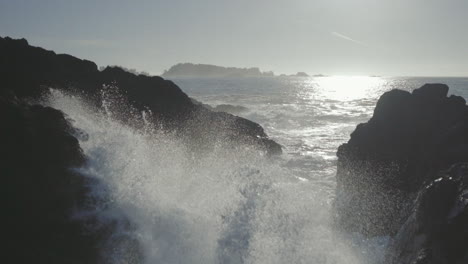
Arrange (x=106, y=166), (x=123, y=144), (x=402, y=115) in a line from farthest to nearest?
1. (x=402, y=115)
2. (x=123, y=144)
3. (x=106, y=166)

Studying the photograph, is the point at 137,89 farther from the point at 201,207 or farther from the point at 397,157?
the point at 397,157

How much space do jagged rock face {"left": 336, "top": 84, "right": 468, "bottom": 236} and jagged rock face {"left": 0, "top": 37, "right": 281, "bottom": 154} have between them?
8046mm

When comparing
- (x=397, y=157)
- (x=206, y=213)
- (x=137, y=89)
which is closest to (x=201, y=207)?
(x=206, y=213)

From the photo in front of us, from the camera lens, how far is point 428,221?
7934mm

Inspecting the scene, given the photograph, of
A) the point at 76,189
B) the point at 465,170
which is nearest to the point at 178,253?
the point at 76,189

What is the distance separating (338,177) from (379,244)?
15.9 feet

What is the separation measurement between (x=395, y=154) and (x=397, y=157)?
0.15 metres

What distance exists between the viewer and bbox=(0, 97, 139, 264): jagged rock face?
804 cm

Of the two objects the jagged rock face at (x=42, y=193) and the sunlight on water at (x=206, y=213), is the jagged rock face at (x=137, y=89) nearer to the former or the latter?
the sunlight on water at (x=206, y=213)

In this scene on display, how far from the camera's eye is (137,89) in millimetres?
20953

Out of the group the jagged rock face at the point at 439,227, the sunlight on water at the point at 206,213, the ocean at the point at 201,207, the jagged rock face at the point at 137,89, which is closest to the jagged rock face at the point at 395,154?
the ocean at the point at 201,207

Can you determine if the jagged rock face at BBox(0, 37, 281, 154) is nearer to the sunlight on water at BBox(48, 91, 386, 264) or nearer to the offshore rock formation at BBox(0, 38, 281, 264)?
the sunlight on water at BBox(48, 91, 386, 264)

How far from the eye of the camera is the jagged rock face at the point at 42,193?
26.4 feet

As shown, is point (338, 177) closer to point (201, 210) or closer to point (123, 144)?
point (201, 210)
